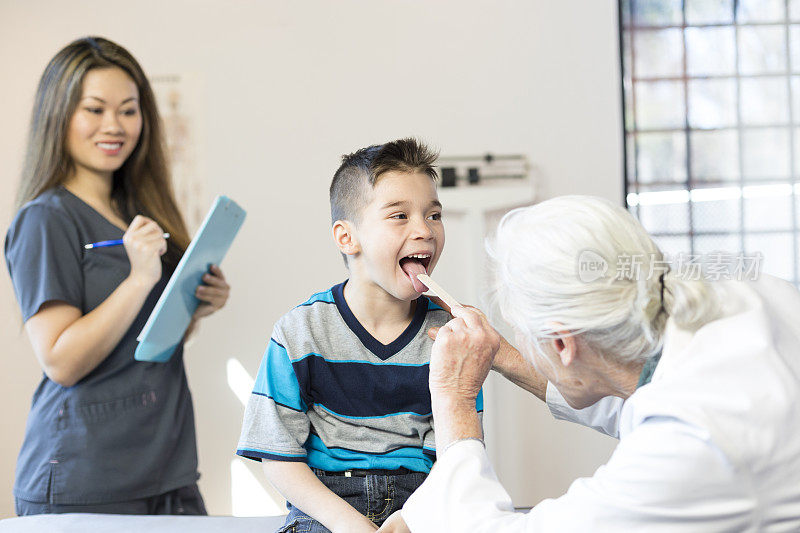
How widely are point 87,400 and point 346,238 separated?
67cm

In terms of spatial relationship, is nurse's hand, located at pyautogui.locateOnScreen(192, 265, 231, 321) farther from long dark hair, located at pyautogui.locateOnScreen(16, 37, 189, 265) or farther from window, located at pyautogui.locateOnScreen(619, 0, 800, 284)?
window, located at pyautogui.locateOnScreen(619, 0, 800, 284)

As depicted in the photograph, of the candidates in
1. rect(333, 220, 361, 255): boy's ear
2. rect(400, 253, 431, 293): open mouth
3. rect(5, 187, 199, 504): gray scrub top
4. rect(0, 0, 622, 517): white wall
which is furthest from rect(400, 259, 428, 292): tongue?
rect(0, 0, 622, 517): white wall

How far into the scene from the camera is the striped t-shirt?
1303 mm

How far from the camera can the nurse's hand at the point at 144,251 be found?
1.60 meters

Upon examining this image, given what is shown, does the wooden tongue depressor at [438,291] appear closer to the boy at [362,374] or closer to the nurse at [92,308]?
the boy at [362,374]

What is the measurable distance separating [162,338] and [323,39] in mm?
1693

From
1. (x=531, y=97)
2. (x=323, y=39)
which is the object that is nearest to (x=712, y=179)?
(x=531, y=97)

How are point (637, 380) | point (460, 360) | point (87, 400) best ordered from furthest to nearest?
point (87, 400) < point (460, 360) < point (637, 380)

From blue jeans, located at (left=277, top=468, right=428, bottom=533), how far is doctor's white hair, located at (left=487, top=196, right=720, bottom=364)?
1.56 feet

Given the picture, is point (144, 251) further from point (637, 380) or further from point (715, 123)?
point (715, 123)

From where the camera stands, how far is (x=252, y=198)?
115 inches

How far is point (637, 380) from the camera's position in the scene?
1023 mm

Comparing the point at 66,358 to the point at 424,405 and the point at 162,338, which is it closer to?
the point at 162,338

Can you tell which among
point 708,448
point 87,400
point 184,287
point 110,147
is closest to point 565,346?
point 708,448
